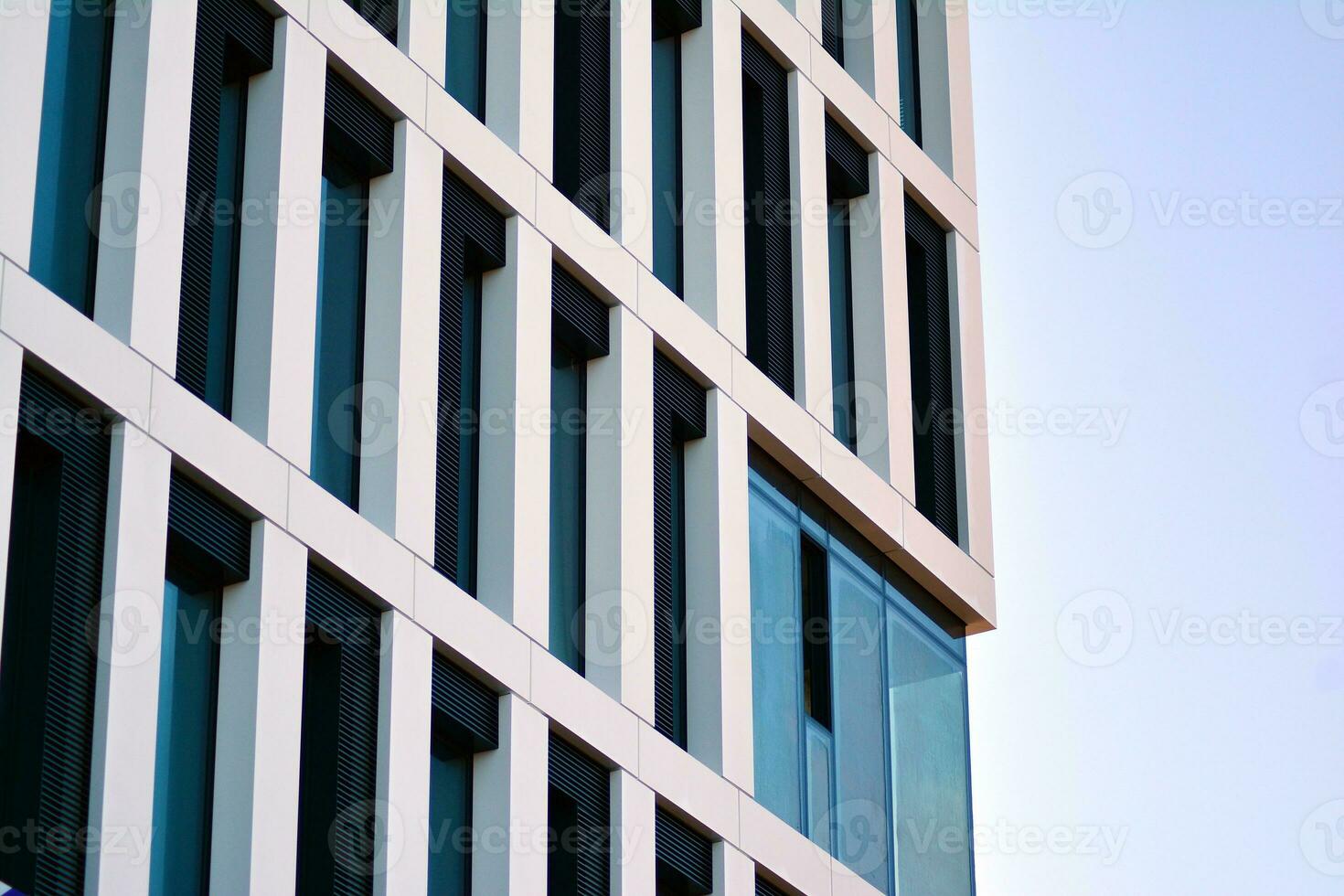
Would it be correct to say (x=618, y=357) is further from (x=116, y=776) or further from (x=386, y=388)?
(x=116, y=776)

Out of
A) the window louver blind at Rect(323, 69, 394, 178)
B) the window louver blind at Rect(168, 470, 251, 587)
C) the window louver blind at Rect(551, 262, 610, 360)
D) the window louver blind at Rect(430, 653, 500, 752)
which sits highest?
the window louver blind at Rect(323, 69, 394, 178)

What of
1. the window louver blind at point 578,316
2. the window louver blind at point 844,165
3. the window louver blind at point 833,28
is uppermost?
the window louver blind at point 833,28

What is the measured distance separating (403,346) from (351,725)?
317 centimetres

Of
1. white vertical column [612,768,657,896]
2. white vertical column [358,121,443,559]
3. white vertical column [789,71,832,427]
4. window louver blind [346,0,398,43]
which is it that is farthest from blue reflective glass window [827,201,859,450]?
window louver blind [346,0,398,43]

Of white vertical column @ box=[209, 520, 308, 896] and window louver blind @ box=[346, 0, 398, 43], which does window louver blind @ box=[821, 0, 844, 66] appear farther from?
white vertical column @ box=[209, 520, 308, 896]

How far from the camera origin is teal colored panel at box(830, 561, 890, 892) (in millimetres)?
24172

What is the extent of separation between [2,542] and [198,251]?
345cm

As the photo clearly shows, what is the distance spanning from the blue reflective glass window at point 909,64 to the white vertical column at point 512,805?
11978 mm

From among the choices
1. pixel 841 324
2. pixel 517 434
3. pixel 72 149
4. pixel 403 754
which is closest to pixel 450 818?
pixel 403 754

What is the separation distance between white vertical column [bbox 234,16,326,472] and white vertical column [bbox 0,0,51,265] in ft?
6.69

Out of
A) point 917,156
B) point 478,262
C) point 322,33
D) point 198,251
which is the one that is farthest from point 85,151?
point 917,156

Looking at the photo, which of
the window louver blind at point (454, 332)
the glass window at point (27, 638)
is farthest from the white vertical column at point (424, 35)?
the glass window at point (27, 638)

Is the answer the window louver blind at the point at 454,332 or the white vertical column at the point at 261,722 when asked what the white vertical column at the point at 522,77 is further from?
the white vertical column at the point at 261,722

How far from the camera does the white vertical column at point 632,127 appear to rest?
22375 millimetres
